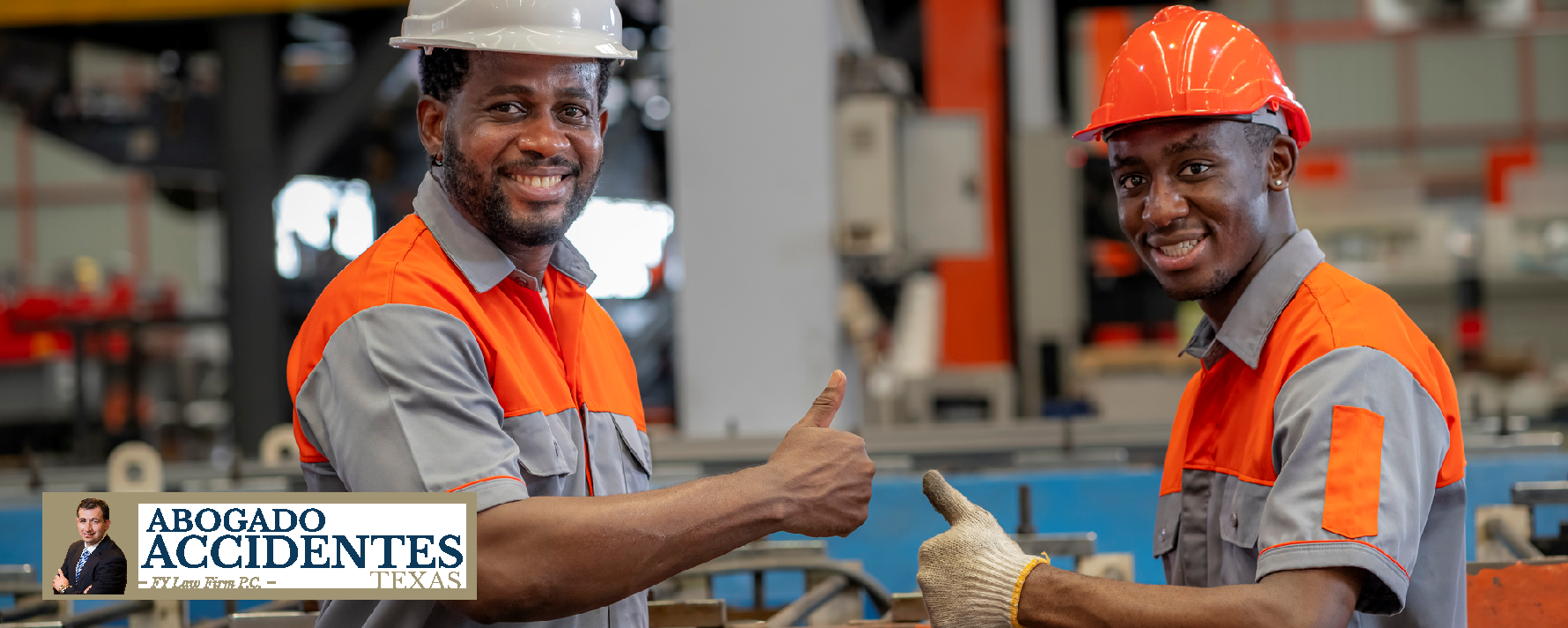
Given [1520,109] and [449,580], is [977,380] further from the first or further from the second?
[1520,109]

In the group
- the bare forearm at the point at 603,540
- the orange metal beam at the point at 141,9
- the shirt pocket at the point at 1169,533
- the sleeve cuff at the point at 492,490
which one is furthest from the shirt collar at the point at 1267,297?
the orange metal beam at the point at 141,9

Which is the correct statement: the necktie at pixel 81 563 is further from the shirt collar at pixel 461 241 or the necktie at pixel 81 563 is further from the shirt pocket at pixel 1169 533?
the shirt pocket at pixel 1169 533

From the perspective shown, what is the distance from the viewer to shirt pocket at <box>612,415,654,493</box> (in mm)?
1607

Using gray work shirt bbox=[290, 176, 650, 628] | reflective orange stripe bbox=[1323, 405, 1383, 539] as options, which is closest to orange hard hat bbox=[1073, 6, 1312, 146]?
reflective orange stripe bbox=[1323, 405, 1383, 539]

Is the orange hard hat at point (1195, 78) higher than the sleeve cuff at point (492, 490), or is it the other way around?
the orange hard hat at point (1195, 78)

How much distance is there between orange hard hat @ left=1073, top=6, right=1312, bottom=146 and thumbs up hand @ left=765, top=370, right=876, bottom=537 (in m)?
0.58

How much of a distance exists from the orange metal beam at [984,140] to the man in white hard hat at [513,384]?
7.50 metres

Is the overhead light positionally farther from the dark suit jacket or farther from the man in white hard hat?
the dark suit jacket

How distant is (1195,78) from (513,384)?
97 centimetres

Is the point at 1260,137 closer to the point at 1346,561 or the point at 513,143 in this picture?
the point at 1346,561

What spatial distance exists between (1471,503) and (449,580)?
333 centimetres

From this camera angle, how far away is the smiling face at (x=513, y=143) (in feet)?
4.80

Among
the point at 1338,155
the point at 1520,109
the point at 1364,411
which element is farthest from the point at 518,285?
the point at 1520,109

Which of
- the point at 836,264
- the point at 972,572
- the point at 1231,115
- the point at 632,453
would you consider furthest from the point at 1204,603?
the point at 836,264
